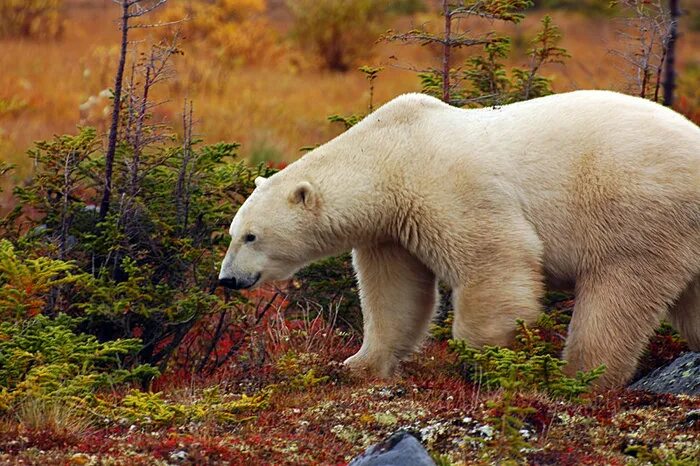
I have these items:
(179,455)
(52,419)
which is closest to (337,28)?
(52,419)

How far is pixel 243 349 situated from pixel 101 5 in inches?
873

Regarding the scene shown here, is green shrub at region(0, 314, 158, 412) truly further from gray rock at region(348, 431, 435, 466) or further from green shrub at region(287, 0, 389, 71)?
green shrub at region(287, 0, 389, 71)

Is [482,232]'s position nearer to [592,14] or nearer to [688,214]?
[688,214]

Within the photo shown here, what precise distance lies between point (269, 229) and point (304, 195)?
0.87ft

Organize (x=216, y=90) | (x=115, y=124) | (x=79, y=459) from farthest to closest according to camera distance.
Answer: (x=216, y=90) → (x=115, y=124) → (x=79, y=459)

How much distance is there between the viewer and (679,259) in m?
5.56

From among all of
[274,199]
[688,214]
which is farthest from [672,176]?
[274,199]

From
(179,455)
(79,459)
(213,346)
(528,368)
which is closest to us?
(79,459)

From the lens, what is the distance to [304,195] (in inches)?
230

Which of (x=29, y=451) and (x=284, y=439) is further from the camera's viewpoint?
(x=284, y=439)

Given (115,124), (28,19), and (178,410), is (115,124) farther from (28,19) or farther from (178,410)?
(28,19)

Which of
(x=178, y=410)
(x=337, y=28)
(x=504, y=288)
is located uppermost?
(x=337, y=28)

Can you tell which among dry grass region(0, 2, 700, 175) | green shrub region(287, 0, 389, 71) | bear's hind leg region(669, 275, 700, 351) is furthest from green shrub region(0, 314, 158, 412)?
green shrub region(287, 0, 389, 71)

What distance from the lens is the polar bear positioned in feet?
18.2
